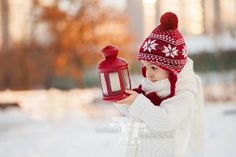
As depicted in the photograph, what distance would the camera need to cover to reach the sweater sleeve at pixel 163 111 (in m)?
2.54

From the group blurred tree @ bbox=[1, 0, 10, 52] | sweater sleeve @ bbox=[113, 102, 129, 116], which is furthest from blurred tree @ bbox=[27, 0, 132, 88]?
sweater sleeve @ bbox=[113, 102, 129, 116]

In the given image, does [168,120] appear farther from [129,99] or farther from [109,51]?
[109,51]

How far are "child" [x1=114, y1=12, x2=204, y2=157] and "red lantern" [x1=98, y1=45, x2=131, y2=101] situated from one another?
45 millimetres

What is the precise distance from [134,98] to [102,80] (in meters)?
0.17

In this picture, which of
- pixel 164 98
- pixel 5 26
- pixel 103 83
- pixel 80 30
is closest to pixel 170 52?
pixel 164 98

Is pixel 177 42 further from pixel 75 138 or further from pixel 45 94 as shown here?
pixel 45 94

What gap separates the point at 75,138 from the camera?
889cm

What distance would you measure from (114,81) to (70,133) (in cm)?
708

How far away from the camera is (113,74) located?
2.55 metres

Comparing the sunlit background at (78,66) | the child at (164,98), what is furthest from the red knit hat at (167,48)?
the sunlit background at (78,66)

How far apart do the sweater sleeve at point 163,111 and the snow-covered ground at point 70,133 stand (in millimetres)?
1619

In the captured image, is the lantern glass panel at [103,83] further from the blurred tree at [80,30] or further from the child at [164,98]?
the blurred tree at [80,30]

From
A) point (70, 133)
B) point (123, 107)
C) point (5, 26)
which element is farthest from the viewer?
point (5, 26)

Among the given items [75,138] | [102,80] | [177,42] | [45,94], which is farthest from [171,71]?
[45,94]
